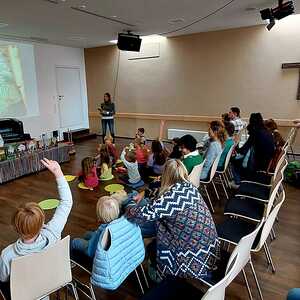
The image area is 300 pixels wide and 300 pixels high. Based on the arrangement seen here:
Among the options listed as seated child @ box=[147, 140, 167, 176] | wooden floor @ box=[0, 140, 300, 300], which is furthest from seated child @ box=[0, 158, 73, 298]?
seated child @ box=[147, 140, 167, 176]

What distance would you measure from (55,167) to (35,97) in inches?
285

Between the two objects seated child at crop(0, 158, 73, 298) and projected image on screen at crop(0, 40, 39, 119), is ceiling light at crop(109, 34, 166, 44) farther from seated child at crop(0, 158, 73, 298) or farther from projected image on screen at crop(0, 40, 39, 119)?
seated child at crop(0, 158, 73, 298)

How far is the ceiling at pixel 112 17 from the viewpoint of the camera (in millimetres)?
4533

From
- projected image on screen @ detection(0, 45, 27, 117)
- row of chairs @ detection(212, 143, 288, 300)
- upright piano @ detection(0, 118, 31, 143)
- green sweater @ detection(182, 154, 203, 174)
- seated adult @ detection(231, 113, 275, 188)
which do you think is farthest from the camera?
projected image on screen @ detection(0, 45, 27, 117)

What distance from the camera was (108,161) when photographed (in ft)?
17.5

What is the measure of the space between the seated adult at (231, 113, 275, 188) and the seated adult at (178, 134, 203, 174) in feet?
3.04

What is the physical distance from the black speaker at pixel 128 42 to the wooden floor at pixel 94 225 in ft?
9.89

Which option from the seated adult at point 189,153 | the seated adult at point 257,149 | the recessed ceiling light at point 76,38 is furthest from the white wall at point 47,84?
the seated adult at point 257,149

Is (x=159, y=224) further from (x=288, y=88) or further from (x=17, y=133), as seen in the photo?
(x=17, y=133)

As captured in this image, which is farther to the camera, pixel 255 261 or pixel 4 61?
pixel 4 61

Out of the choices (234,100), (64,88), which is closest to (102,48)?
(64,88)

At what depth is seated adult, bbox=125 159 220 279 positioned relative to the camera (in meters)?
1.80

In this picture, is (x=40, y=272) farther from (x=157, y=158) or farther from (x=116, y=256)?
(x=157, y=158)

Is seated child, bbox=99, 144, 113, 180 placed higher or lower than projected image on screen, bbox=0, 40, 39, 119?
lower
